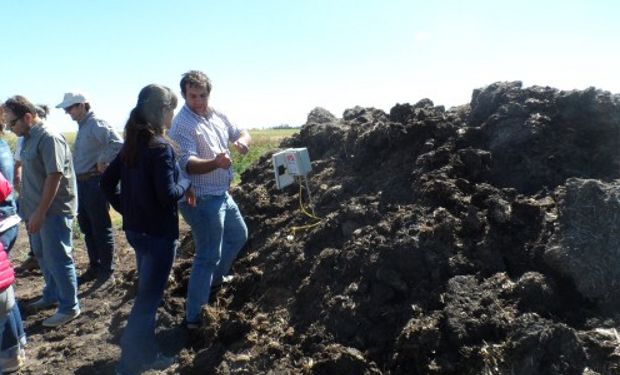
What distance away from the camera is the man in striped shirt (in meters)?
3.98

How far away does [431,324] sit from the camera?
3.36 meters

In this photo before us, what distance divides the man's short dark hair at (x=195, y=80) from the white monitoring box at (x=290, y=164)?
136 centimetres

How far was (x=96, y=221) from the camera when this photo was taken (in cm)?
589

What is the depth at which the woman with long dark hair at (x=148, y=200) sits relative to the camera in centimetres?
347

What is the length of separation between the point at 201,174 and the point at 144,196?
Result: 21.1 inches

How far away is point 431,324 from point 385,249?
0.83 m

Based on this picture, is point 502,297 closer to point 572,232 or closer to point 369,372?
point 572,232

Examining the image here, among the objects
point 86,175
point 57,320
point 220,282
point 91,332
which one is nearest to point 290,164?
point 220,282

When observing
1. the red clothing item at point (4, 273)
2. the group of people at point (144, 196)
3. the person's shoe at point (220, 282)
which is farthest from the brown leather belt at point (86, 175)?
the red clothing item at point (4, 273)

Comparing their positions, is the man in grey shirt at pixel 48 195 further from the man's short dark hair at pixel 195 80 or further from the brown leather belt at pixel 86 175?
the man's short dark hair at pixel 195 80

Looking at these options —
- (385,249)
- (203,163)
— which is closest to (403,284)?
(385,249)

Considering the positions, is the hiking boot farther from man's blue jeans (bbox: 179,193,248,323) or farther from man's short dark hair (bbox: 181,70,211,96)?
man's short dark hair (bbox: 181,70,211,96)

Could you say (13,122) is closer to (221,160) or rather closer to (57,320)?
(57,320)

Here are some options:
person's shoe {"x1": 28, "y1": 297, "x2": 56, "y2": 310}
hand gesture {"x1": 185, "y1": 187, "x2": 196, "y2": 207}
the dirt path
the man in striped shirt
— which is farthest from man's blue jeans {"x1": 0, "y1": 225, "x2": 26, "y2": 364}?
hand gesture {"x1": 185, "y1": 187, "x2": 196, "y2": 207}
